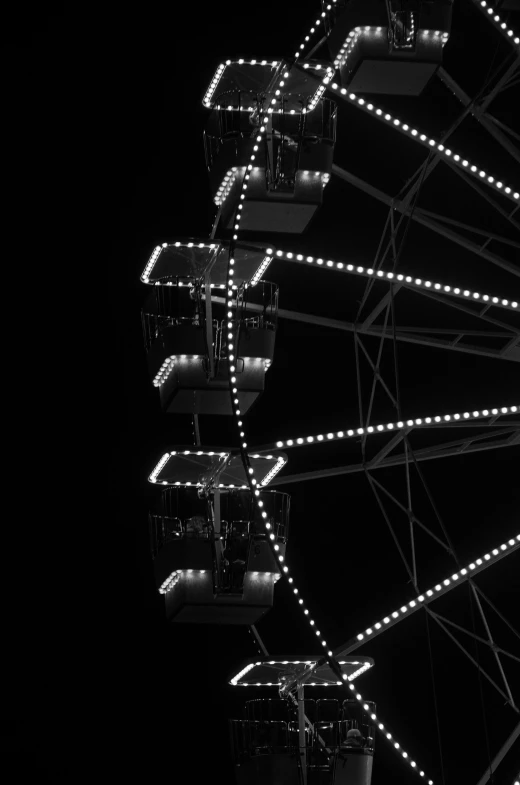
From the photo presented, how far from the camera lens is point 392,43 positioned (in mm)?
15617

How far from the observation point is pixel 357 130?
20422 millimetres

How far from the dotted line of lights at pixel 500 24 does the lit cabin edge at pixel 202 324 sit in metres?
2.69

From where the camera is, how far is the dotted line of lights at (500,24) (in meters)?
15.7

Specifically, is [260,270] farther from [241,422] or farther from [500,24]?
[500,24]

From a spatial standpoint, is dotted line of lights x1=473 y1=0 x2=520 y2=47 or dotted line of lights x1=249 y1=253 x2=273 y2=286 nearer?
dotted line of lights x1=473 y1=0 x2=520 y2=47

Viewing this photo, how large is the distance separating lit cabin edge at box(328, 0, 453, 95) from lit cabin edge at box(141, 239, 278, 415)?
167 cm

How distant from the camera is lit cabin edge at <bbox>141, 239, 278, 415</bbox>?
16016 millimetres

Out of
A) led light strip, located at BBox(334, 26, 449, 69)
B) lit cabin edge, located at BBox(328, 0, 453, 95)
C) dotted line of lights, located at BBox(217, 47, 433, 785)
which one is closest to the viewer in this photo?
dotted line of lights, located at BBox(217, 47, 433, 785)

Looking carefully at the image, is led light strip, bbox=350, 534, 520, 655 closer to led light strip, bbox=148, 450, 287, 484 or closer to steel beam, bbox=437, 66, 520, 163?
led light strip, bbox=148, 450, 287, 484

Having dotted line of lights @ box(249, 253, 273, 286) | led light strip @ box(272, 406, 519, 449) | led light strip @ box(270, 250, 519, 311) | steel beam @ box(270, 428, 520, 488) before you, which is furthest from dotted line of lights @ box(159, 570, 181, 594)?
led light strip @ box(270, 250, 519, 311)

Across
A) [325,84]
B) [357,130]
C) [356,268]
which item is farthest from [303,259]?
[357,130]

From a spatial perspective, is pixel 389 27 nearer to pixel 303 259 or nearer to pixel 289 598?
pixel 303 259

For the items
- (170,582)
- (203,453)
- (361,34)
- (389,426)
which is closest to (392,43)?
(361,34)

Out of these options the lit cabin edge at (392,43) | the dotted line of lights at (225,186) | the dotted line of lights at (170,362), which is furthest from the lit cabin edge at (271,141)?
the dotted line of lights at (170,362)
